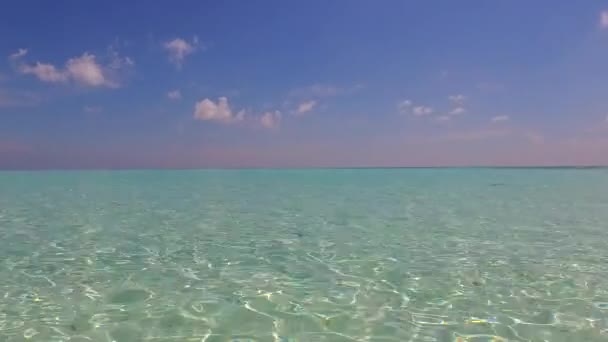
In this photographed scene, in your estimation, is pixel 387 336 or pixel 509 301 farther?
pixel 509 301

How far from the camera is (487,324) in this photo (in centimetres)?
548

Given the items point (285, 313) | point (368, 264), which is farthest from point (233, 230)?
point (285, 313)

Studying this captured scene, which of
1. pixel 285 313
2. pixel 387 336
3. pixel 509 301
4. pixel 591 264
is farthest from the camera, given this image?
pixel 591 264

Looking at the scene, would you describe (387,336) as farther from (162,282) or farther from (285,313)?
(162,282)

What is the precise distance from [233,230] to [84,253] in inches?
173

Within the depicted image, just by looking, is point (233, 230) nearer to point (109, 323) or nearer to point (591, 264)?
point (109, 323)

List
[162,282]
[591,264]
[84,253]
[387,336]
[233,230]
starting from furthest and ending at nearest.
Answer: [233,230], [84,253], [591,264], [162,282], [387,336]

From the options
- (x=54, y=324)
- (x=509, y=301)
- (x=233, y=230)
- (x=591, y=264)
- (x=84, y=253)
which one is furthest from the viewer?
(x=233, y=230)

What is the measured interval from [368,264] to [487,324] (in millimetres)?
3377

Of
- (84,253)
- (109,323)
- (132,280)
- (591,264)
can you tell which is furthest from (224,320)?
(591,264)

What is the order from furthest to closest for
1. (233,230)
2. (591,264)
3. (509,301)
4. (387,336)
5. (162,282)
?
1. (233,230)
2. (591,264)
3. (162,282)
4. (509,301)
5. (387,336)

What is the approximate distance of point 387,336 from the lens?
16.9ft

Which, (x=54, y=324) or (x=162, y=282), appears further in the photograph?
(x=162, y=282)

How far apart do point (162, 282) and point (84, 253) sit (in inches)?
135
